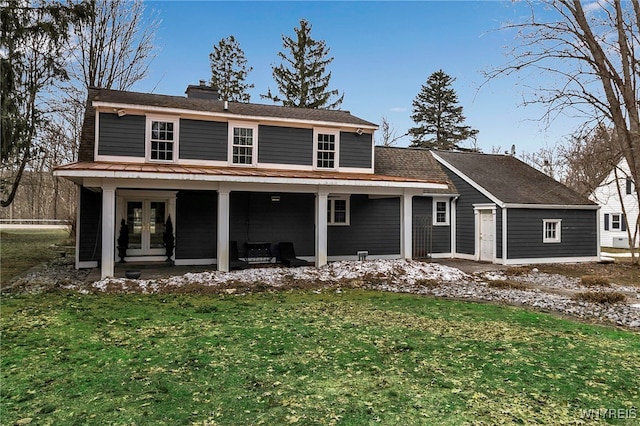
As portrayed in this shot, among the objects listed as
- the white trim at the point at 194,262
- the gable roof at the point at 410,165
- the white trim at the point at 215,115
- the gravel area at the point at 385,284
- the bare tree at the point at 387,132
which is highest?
the bare tree at the point at 387,132

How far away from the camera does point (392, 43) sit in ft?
59.3

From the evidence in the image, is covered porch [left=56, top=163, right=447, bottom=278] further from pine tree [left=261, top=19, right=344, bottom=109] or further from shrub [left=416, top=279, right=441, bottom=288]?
pine tree [left=261, top=19, right=344, bottom=109]

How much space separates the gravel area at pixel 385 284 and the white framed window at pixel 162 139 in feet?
13.6

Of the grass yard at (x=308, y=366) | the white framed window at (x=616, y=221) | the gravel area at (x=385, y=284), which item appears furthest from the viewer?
the white framed window at (x=616, y=221)

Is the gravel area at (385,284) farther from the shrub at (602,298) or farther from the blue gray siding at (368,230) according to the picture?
the blue gray siding at (368,230)

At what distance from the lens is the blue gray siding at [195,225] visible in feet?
46.1

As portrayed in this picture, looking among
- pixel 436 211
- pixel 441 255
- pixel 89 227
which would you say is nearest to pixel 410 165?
pixel 436 211

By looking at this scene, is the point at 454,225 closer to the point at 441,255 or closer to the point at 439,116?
the point at 441,255

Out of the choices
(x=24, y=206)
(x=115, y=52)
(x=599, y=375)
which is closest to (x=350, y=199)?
(x=599, y=375)

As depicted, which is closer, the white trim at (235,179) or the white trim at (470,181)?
the white trim at (235,179)

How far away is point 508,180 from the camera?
60.7ft

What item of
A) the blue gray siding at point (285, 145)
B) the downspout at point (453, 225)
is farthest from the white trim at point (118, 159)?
the downspout at point (453, 225)

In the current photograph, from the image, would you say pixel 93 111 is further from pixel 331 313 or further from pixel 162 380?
pixel 162 380

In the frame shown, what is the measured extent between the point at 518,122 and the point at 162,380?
13.5 meters
